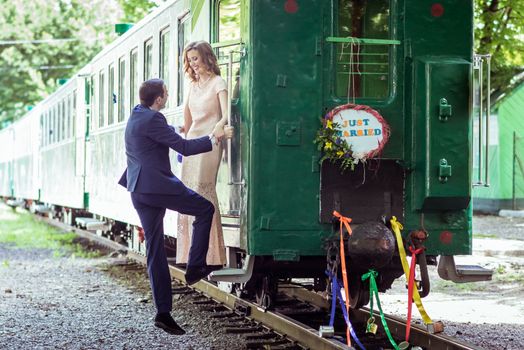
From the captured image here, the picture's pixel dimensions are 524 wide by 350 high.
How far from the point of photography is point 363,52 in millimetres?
7121

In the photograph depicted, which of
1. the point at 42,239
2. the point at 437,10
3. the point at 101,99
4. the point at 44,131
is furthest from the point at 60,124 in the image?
the point at 437,10

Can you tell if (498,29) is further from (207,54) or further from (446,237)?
(207,54)

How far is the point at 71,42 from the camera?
169ft

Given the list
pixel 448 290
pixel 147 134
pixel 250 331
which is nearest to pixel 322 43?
pixel 147 134

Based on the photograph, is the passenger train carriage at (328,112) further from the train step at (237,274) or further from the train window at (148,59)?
the train window at (148,59)

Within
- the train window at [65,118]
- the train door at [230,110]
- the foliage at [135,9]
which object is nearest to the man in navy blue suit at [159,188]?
the train door at [230,110]

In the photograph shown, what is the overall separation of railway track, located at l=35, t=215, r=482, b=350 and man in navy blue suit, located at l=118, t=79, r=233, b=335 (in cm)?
81

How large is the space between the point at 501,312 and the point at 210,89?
4106 millimetres

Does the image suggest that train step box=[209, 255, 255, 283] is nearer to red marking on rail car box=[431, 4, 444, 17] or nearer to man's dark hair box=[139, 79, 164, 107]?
man's dark hair box=[139, 79, 164, 107]

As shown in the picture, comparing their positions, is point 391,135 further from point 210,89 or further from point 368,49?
point 210,89

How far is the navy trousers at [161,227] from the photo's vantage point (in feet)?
22.6

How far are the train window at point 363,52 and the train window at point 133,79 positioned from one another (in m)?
4.61

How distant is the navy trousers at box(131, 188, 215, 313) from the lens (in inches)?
271

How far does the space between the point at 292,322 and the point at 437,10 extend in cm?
269
